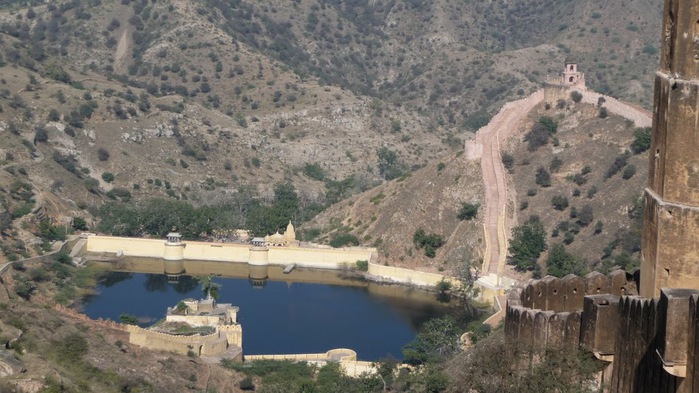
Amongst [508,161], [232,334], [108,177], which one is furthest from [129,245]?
[232,334]

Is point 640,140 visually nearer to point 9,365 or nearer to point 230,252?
point 230,252

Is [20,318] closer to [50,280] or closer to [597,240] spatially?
[50,280]

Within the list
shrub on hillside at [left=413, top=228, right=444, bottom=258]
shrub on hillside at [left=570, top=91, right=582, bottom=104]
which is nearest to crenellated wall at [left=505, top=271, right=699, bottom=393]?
shrub on hillside at [left=413, top=228, right=444, bottom=258]

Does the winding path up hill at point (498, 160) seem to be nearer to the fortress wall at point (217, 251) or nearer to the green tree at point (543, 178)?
the green tree at point (543, 178)

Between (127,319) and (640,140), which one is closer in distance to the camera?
(127,319)

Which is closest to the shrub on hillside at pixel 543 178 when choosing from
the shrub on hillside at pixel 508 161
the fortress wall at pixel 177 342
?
the shrub on hillside at pixel 508 161

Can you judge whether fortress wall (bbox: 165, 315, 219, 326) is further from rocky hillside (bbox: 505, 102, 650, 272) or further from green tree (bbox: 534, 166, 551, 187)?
green tree (bbox: 534, 166, 551, 187)

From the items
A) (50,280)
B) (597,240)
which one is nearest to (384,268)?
(597,240)
